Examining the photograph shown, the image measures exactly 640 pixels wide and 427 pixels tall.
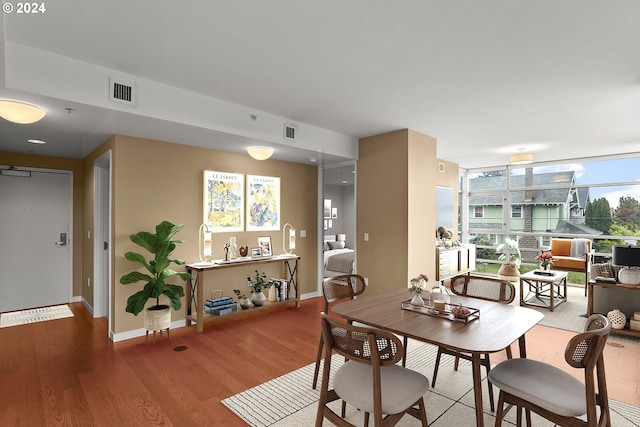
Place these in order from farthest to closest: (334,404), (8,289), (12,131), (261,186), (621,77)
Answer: (261,186)
(8,289)
(12,131)
(621,77)
(334,404)

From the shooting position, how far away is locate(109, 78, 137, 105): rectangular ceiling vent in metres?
2.82

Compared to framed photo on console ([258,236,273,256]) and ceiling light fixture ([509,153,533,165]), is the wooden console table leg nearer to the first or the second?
framed photo on console ([258,236,273,256])

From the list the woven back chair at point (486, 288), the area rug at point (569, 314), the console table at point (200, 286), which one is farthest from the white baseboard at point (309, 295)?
the area rug at point (569, 314)

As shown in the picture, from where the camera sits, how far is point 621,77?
9.70 ft

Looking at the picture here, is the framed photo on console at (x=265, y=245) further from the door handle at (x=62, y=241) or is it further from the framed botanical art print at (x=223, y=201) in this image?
the door handle at (x=62, y=241)

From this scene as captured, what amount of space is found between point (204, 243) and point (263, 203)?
1175mm

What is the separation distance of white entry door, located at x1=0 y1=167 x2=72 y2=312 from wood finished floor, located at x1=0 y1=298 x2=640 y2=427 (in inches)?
41.4

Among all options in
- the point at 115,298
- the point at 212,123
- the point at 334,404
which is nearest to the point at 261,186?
the point at 212,123

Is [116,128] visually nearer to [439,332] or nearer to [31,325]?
→ [31,325]

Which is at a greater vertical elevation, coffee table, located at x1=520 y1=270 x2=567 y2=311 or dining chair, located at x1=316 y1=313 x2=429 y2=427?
dining chair, located at x1=316 y1=313 x2=429 y2=427

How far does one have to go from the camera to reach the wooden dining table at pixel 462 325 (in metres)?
1.69

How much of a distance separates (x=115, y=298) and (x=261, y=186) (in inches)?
94.4

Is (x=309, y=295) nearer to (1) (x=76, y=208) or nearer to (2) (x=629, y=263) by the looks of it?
(1) (x=76, y=208)

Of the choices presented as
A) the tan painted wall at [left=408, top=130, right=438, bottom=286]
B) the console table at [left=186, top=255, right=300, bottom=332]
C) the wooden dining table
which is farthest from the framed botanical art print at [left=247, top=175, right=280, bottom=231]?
the wooden dining table
